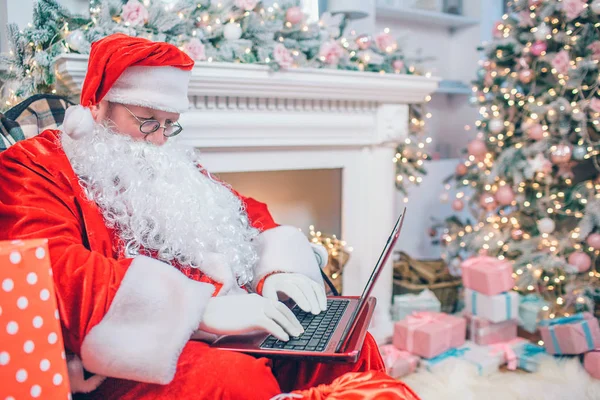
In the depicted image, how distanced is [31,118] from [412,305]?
1.76 meters

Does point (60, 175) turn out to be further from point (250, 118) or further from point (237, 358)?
point (250, 118)

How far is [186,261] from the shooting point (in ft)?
3.95

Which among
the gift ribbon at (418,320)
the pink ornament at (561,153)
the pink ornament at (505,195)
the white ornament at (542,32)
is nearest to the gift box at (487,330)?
the gift ribbon at (418,320)

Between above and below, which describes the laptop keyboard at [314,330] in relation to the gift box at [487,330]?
above

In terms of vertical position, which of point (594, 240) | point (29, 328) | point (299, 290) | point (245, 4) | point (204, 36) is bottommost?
point (594, 240)

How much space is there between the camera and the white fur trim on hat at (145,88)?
117 centimetres

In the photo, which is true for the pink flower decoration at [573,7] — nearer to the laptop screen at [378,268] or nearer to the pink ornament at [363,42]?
the pink ornament at [363,42]

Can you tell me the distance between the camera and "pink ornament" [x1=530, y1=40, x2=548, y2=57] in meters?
2.50

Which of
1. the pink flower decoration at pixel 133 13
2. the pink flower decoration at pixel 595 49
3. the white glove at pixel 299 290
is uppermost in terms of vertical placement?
the pink flower decoration at pixel 133 13

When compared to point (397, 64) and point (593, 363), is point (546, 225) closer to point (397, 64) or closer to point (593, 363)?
point (593, 363)

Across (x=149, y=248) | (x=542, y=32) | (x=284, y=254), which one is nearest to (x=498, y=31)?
(x=542, y=32)

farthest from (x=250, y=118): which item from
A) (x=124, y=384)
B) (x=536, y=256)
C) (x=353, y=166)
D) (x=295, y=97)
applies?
(x=536, y=256)

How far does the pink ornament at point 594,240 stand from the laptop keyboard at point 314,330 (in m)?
1.69

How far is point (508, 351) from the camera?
2.16m
